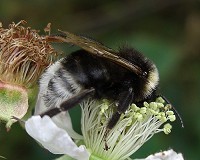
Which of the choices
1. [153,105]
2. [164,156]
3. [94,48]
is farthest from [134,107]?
[94,48]

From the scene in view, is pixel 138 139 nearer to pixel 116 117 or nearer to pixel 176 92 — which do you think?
pixel 116 117

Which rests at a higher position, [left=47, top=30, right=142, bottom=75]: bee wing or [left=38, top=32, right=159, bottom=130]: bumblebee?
[left=47, top=30, right=142, bottom=75]: bee wing

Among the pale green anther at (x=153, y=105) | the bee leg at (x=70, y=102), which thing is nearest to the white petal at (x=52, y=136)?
the bee leg at (x=70, y=102)

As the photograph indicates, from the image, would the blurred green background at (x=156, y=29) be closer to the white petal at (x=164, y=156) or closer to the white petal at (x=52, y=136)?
the white petal at (x=164, y=156)

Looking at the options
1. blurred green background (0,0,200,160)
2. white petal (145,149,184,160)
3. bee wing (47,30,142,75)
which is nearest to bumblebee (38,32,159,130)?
bee wing (47,30,142,75)

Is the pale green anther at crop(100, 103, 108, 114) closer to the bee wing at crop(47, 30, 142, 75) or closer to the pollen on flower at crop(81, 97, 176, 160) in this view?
the pollen on flower at crop(81, 97, 176, 160)

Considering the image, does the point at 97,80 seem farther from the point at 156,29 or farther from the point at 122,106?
the point at 156,29
